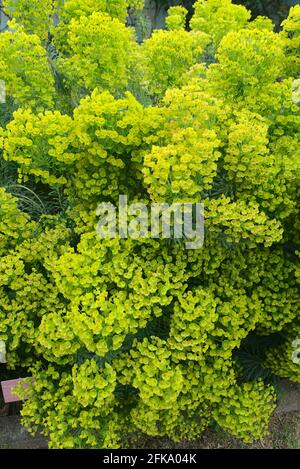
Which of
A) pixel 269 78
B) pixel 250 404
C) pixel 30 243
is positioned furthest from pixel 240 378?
pixel 269 78

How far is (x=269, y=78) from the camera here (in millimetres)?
2047

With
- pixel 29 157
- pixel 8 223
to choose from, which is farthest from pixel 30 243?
pixel 29 157

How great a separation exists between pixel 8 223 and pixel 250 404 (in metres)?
1.29

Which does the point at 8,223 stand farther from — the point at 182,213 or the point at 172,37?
the point at 172,37

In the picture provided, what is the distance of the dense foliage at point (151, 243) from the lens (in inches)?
69.3

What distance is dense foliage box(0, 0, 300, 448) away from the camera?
176 centimetres

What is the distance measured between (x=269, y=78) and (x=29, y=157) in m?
1.09

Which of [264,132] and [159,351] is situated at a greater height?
[264,132]

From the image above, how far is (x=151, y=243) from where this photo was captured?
1895mm

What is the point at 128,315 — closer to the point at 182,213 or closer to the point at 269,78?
the point at 182,213
